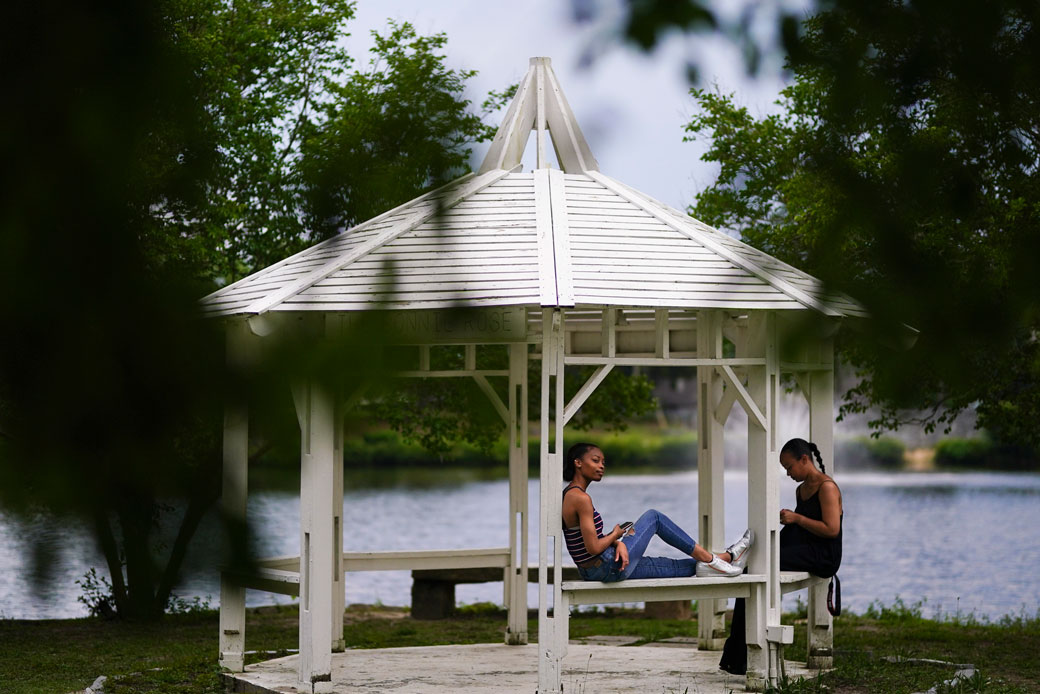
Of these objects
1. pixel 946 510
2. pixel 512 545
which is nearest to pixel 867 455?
pixel 946 510

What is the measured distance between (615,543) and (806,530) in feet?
5.40

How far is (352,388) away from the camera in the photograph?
64.9 inches

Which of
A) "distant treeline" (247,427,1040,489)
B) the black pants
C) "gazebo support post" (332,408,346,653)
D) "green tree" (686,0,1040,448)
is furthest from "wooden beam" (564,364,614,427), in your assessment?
"distant treeline" (247,427,1040,489)

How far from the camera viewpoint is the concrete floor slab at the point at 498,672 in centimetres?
848

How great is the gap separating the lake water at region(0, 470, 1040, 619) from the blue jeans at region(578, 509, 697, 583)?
1941 mm

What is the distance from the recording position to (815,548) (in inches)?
349

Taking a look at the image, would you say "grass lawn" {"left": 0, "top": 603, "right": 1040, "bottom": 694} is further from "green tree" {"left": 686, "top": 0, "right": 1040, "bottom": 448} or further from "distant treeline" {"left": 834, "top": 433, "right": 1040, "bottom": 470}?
"distant treeline" {"left": 834, "top": 433, "right": 1040, "bottom": 470}

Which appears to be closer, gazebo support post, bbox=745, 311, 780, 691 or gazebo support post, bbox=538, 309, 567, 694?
gazebo support post, bbox=538, 309, 567, 694

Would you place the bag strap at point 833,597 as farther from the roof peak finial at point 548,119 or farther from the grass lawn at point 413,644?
the roof peak finial at point 548,119

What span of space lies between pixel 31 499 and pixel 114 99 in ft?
1.79

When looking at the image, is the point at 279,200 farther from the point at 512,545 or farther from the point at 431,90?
the point at 512,545

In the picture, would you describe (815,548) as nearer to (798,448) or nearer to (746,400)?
(798,448)

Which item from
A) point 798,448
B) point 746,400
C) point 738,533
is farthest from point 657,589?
point 738,533

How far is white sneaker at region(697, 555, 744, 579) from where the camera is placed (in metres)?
8.23
